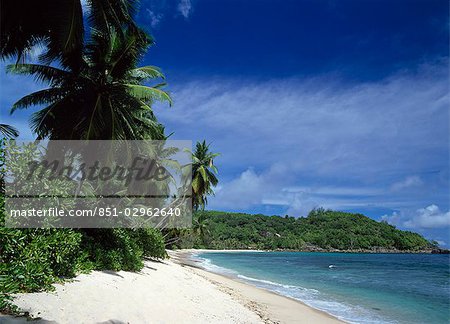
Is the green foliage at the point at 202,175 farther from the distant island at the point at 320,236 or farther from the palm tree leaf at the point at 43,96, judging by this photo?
the distant island at the point at 320,236

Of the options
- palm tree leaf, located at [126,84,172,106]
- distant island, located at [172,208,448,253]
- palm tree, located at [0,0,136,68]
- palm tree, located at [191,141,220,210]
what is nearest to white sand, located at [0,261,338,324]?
palm tree, located at [0,0,136,68]

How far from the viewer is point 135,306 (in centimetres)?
651

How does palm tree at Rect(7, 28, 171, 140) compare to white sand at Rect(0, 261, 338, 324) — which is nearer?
white sand at Rect(0, 261, 338, 324)

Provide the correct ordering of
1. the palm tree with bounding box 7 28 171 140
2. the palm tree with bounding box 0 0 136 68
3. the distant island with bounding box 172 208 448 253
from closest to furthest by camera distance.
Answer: the palm tree with bounding box 0 0 136 68 < the palm tree with bounding box 7 28 171 140 < the distant island with bounding box 172 208 448 253

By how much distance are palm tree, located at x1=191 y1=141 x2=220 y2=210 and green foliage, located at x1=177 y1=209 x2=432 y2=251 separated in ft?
213

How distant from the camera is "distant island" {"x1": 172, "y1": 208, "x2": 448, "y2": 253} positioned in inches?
3957

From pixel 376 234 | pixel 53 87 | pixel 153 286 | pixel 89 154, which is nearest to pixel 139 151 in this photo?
pixel 89 154

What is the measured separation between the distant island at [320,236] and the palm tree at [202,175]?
64952 millimetres

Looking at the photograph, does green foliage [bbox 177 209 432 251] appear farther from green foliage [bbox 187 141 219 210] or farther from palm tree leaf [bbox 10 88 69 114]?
palm tree leaf [bbox 10 88 69 114]

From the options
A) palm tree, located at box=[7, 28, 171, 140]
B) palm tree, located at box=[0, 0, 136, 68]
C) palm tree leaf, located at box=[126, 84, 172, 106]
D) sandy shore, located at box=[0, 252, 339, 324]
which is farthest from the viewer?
palm tree leaf, located at box=[126, 84, 172, 106]

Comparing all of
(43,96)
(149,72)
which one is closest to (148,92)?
(149,72)

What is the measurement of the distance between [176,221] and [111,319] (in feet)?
79.3

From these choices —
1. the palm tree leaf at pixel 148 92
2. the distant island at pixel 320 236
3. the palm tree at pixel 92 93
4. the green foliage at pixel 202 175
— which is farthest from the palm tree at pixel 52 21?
the distant island at pixel 320 236

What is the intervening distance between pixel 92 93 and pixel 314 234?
10350 cm
